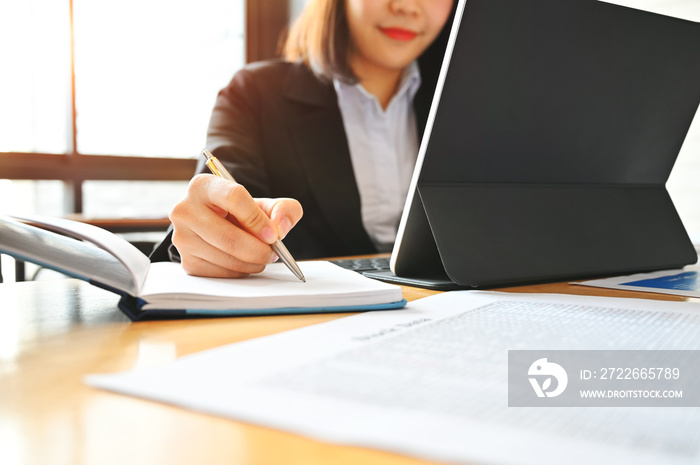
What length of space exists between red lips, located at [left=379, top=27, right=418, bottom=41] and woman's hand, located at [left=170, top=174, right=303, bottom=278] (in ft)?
2.65

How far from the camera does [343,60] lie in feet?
4.56

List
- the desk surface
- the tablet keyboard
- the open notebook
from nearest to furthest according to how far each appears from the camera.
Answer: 1. the desk surface
2. the open notebook
3. the tablet keyboard

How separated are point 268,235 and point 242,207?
35mm

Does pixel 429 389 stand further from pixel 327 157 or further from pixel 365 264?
pixel 327 157

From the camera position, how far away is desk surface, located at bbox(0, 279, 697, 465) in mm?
224

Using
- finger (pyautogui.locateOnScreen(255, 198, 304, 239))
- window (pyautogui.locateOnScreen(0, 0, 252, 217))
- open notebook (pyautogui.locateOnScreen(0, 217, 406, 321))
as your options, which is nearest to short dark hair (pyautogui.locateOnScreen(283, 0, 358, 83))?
finger (pyautogui.locateOnScreen(255, 198, 304, 239))

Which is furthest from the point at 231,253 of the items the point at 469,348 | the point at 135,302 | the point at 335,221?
the point at 335,221

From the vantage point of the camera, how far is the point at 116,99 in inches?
108

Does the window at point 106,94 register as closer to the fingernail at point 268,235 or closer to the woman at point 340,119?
the woman at point 340,119

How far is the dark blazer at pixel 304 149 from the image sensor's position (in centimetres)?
127

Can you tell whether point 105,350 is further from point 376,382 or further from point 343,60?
point 343,60

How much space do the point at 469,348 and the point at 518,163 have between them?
14.4 inches

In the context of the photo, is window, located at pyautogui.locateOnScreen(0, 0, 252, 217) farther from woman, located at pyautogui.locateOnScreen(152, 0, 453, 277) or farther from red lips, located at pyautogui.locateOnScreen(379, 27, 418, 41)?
red lips, located at pyautogui.locateOnScreen(379, 27, 418, 41)

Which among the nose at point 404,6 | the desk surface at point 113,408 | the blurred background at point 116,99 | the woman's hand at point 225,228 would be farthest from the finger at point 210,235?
the blurred background at point 116,99
